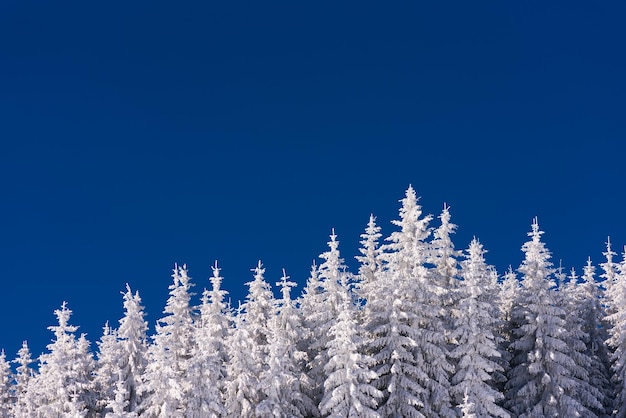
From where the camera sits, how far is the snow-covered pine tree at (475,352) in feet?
156

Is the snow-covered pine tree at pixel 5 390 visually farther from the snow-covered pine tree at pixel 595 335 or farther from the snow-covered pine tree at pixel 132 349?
the snow-covered pine tree at pixel 595 335

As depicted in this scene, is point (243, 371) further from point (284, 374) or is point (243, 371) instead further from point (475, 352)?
point (475, 352)

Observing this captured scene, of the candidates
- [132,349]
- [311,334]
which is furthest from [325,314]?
[132,349]

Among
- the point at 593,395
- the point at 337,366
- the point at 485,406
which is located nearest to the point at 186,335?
the point at 337,366

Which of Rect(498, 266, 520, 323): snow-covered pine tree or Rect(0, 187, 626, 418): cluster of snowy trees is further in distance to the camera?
Rect(498, 266, 520, 323): snow-covered pine tree

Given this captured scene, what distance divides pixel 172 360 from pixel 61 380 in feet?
31.1

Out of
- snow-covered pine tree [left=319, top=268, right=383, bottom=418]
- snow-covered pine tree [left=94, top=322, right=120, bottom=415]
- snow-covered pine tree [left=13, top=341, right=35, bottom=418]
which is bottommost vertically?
snow-covered pine tree [left=319, top=268, right=383, bottom=418]

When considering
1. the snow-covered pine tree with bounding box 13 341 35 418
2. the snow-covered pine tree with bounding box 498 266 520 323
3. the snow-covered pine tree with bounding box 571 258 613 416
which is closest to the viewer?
the snow-covered pine tree with bounding box 571 258 613 416

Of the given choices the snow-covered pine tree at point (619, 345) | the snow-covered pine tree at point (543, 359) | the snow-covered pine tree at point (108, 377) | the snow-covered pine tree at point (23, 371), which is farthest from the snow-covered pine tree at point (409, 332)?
the snow-covered pine tree at point (23, 371)

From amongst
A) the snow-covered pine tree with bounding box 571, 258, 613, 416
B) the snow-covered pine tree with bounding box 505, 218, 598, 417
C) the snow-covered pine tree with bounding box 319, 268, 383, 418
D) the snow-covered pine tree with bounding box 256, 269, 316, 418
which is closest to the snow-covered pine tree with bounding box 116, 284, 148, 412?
the snow-covered pine tree with bounding box 256, 269, 316, 418

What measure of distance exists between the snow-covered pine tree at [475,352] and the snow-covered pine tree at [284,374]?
10.3m

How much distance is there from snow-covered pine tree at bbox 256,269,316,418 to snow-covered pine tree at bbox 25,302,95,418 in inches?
548

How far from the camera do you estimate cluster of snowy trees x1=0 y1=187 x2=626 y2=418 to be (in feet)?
151

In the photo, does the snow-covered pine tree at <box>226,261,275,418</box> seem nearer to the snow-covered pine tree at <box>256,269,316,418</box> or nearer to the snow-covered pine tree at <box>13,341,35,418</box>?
the snow-covered pine tree at <box>256,269,316,418</box>
